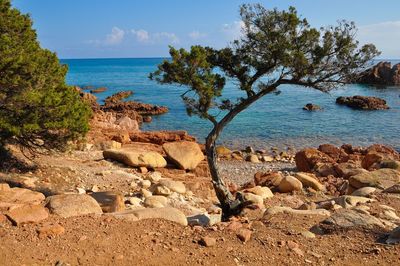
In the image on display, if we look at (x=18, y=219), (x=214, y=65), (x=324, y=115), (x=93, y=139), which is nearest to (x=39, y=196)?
(x=18, y=219)

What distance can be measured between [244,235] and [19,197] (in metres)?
6.02

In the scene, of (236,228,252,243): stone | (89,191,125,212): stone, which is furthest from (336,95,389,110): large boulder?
(236,228,252,243): stone

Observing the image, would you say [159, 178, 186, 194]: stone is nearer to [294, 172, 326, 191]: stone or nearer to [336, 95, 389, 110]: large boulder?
[294, 172, 326, 191]: stone

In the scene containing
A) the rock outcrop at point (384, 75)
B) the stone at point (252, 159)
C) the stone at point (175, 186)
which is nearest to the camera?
the stone at point (175, 186)

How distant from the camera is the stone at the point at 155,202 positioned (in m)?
14.2

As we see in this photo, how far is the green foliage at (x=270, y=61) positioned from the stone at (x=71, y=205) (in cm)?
440

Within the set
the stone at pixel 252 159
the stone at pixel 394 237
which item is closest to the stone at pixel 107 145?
the stone at pixel 252 159

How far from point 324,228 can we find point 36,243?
6.24m

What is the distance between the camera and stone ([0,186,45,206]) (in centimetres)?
1052

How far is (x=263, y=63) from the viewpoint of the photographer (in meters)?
13.1

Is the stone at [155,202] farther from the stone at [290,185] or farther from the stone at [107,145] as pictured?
the stone at [107,145]

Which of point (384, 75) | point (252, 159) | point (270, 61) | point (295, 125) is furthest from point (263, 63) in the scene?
point (384, 75)

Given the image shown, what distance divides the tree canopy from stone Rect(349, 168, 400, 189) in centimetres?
578

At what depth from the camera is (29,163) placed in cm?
1633
